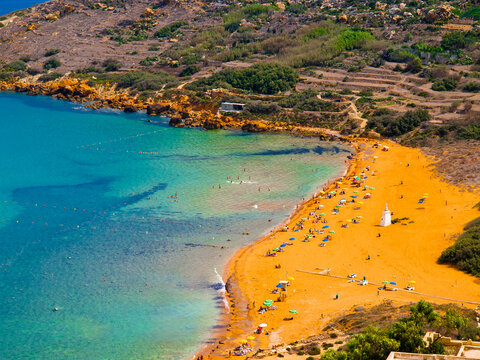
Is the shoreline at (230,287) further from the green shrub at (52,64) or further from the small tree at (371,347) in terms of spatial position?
the green shrub at (52,64)

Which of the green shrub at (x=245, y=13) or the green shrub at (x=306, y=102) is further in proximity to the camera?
the green shrub at (x=245, y=13)

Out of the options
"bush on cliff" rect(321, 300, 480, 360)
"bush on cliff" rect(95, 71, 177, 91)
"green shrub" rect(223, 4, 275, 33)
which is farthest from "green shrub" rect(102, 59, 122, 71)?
"bush on cliff" rect(321, 300, 480, 360)

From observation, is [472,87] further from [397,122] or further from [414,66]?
[397,122]

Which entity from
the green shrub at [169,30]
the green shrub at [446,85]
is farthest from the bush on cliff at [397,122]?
the green shrub at [169,30]

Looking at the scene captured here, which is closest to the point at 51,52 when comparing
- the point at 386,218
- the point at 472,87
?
the point at 472,87

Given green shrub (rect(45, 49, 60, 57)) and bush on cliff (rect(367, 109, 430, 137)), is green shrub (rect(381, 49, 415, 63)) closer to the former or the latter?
bush on cliff (rect(367, 109, 430, 137))

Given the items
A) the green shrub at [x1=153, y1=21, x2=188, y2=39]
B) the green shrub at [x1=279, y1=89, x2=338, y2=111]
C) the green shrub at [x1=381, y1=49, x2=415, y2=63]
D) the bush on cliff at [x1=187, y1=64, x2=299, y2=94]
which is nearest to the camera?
the green shrub at [x1=279, y1=89, x2=338, y2=111]
